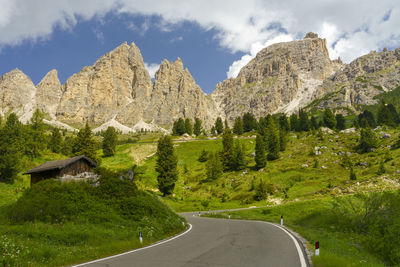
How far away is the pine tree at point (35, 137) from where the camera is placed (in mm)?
66688

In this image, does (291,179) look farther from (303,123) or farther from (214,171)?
(303,123)

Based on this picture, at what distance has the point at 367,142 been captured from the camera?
235 ft

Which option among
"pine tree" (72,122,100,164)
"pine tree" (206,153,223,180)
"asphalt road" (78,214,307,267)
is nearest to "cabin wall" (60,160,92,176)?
"asphalt road" (78,214,307,267)

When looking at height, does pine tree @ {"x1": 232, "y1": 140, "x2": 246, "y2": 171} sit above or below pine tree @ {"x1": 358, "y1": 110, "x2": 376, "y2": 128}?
below

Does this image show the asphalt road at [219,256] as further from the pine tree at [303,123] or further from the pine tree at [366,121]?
the pine tree at [303,123]

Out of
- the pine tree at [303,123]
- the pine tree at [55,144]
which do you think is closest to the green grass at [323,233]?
the pine tree at [55,144]

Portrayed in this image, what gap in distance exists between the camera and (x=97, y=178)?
23.4 meters

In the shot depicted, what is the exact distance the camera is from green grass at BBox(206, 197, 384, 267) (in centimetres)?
1002

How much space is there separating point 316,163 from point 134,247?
197ft

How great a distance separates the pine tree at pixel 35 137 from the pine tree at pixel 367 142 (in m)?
88.3

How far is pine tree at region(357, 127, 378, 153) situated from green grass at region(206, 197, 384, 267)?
45329 mm

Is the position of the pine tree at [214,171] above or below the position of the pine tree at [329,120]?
below

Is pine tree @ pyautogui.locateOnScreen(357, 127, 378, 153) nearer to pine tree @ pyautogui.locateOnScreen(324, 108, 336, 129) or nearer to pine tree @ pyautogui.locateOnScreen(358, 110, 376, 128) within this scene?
pine tree @ pyautogui.locateOnScreen(358, 110, 376, 128)

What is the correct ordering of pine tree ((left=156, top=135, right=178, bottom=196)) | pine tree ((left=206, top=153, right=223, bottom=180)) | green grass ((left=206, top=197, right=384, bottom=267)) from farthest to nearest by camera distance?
pine tree ((left=206, top=153, right=223, bottom=180)), pine tree ((left=156, top=135, right=178, bottom=196)), green grass ((left=206, top=197, right=384, bottom=267))
